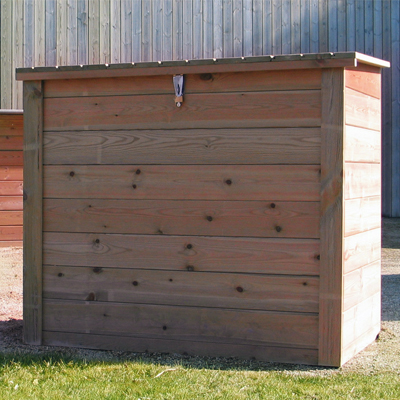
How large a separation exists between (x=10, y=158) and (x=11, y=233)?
120 cm

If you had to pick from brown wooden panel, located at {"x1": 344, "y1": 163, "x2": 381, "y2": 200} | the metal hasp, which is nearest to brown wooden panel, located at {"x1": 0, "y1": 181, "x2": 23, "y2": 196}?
the metal hasp

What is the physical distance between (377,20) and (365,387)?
8546 mm

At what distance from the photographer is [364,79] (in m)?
4.78

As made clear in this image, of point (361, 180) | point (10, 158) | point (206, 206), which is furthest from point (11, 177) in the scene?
point (361, 180)

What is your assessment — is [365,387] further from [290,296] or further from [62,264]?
[62,264]

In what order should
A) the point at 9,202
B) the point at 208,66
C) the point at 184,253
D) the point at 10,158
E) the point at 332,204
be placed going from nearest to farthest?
the point at 332,204 < the point at 208,66 < the point at 184,253 < the point at 10,158 < the point at 9,202

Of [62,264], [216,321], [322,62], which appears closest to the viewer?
[322,62]

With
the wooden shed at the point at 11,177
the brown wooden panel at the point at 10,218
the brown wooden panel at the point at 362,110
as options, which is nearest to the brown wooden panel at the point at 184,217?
the brown wooden panel at the point at 362,110

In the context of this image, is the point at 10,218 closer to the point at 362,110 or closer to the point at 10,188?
the point at 10,188

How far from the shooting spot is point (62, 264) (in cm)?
495

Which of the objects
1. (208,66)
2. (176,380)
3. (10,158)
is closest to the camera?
(176,380)

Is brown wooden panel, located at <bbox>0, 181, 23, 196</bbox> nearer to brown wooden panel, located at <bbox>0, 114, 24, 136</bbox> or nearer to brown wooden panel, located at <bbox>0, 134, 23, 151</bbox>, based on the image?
brown wooden panel, located at <bbox>0, 134, 23, 151</bbox>

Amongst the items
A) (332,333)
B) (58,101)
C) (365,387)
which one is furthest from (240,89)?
(365,387)

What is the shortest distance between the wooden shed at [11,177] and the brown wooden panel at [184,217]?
597 cm
